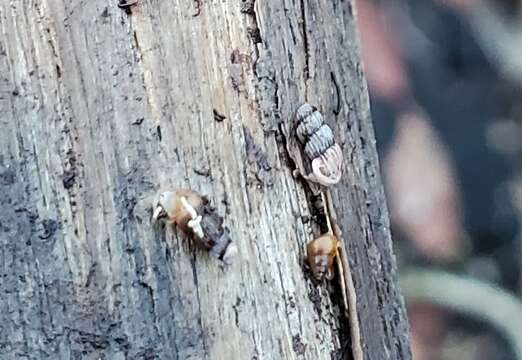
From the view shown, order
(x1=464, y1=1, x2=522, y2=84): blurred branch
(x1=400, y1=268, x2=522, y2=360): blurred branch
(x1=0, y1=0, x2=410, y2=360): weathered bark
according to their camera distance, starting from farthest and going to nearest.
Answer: (x1=464, y1=1, x2=522, y2=84): blurred branch → (x1=400, y1=268, x2=522, y2=360): blurred branch → (x1=0, y1=0, x2=410, y2=360): weathered bark

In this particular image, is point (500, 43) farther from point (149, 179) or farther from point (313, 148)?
point (149, 179)

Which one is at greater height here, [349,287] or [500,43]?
[500,43]

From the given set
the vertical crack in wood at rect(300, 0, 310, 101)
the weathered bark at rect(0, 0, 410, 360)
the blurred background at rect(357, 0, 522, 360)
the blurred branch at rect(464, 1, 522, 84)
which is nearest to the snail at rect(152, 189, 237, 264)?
the weathered bark at rect(0, 0, 410, 360)

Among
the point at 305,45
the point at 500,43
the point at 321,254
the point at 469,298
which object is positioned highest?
the point at 500,43

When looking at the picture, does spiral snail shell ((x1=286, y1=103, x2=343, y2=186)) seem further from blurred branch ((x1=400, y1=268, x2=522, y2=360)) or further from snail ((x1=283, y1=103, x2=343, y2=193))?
blurred branch ((x1=400, y1=268, x2=522, y2=360))

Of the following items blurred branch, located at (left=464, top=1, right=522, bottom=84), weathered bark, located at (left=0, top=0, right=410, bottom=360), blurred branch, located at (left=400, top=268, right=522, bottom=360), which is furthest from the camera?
blurred branch, located at (left=464, top=1, right=522, bottom=84)

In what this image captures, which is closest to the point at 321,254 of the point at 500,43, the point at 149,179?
the point at 149,179
